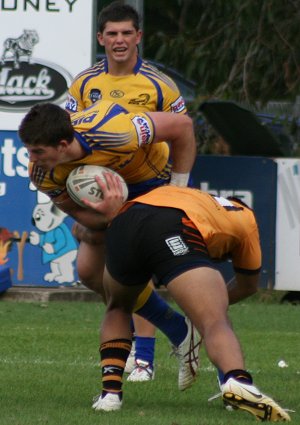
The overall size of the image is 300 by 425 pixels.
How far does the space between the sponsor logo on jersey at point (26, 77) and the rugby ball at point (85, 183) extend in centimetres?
690

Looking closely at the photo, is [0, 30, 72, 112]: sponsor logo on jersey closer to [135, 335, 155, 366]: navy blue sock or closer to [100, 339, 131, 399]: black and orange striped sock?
[135, 335, 155, 366]: navy blue sock

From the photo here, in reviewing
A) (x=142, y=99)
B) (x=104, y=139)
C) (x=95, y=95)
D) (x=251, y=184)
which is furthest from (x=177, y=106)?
(x=251, y=184)

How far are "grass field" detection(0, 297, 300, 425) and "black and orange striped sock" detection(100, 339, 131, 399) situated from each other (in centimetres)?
14

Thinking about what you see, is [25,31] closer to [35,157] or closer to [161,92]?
[161,92]

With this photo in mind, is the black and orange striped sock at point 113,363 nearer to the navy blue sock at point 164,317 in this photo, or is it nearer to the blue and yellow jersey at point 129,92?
the navy blue sock at point 164,317

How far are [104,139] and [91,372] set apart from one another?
214 centimetres

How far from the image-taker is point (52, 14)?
14078 mm

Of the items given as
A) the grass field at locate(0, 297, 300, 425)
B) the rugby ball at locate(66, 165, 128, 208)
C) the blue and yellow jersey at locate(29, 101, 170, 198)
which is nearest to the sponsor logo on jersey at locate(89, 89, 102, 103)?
the blue and yellow jersey at locate(29, 101, 170, 198)

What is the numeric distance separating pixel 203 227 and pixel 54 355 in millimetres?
3029

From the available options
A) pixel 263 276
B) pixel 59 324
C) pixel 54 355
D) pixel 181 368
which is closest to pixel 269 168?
pixel 263 276

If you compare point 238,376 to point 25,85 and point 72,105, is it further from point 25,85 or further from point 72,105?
point 25,85

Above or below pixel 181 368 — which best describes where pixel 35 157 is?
above

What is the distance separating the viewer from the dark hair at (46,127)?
22.6 ft

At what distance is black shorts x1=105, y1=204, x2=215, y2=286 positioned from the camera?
671 centimetres
